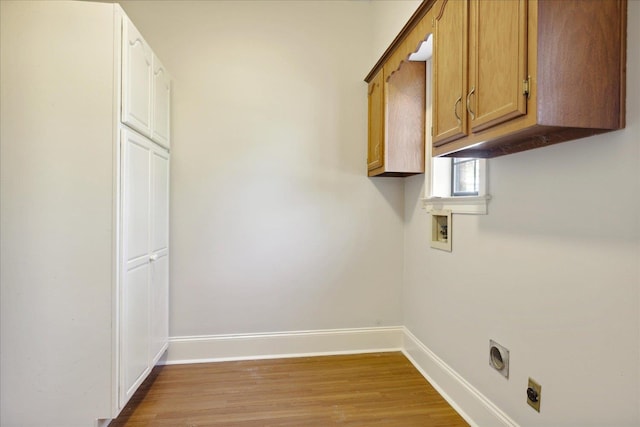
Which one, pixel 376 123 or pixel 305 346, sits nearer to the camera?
pixel 376 123

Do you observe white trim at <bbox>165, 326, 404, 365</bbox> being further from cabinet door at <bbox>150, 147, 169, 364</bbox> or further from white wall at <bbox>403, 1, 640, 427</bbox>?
white wall at <bbox>403, 1, 640, 427</bbox>

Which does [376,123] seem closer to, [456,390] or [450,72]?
[450,72]

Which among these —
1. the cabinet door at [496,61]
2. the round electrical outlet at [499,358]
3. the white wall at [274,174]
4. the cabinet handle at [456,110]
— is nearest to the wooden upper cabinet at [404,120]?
the white wall at [274,174]

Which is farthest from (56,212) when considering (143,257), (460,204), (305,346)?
(460,204)

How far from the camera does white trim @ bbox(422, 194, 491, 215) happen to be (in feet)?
5.81

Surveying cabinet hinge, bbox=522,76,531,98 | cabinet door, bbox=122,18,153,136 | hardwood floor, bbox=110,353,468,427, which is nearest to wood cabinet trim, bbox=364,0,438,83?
cabinet hinge, bbox=522,76,531,98

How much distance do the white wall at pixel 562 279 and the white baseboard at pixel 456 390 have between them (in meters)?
0.05

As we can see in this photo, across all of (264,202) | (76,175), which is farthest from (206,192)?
(76,175)

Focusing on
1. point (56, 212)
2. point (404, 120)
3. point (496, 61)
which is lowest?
point (56, 212)

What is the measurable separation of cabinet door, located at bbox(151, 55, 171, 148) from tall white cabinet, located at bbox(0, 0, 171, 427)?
49 centimetres

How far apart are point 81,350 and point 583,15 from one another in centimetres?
255

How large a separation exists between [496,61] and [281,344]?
96.5 inches

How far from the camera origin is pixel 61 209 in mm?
1653

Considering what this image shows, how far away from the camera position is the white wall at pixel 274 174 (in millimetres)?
2639
